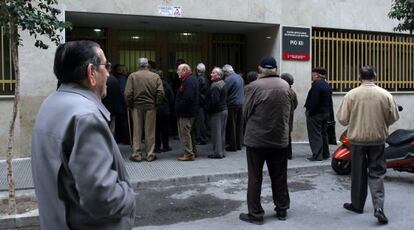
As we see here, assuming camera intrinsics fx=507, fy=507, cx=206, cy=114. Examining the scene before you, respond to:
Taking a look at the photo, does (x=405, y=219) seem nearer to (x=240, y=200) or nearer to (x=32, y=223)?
(x=240, y=200)

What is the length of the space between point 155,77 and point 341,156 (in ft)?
11.8

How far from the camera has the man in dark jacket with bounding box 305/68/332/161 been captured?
970 centimetres

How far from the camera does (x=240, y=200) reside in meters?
7.17

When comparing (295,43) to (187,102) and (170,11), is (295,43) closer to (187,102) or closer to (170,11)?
(170,11)

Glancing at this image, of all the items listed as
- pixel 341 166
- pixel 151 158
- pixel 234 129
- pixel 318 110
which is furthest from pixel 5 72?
pixel 341 166

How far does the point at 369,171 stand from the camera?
6090 millimetres

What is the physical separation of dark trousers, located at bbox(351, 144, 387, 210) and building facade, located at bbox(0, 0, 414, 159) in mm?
5843

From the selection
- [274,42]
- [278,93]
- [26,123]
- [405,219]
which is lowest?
[405,219]

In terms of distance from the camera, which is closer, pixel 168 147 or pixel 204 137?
pixel 168 147

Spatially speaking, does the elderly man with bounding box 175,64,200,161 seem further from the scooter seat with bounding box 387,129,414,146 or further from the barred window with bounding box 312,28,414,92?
the barred window with bounding box 312,28,414,92

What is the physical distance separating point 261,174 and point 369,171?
1319 mm

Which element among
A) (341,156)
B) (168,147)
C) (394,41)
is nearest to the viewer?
(341,156)

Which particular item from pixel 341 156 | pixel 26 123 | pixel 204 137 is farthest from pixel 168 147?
pixel 341 156

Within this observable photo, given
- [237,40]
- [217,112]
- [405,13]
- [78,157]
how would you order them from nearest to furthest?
[78,157]
[217,112]
[405,13]
[237,40]
